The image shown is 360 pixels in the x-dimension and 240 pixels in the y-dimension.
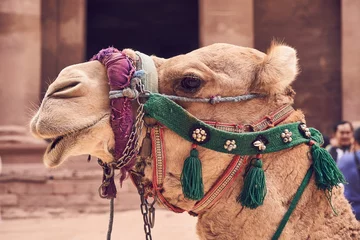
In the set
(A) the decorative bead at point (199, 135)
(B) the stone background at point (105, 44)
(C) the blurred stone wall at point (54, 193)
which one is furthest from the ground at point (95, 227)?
(A) the decorative bead at point (199, 135)

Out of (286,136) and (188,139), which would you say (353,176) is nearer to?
(286,136)

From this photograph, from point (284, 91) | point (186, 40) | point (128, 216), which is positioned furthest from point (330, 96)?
point (284, 91)

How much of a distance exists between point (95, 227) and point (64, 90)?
6861mm

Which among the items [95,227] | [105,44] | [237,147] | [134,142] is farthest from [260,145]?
[105,44]

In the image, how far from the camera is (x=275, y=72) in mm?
2389

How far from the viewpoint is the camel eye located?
2402 millimetres

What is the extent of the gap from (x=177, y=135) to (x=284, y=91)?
480mm

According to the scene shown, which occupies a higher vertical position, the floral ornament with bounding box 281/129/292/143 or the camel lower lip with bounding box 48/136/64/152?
the floral ornament with bounding box 281/129/292/143

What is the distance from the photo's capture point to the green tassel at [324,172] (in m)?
2.35

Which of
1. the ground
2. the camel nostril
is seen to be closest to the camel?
the camel nostril

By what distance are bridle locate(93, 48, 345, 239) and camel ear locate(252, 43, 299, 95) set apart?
7 centimetres

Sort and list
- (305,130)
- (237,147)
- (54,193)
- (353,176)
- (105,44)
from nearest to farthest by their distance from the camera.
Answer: (237,147)
(305,130)
(353,176)
(54,193)
(105,44)

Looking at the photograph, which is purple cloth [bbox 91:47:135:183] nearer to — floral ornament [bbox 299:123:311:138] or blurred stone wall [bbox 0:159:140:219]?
floral ornament [bbox 299:123:311:138]

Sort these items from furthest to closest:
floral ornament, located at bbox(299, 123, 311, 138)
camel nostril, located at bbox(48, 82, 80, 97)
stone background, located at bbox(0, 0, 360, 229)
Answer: stone background, located at bbox(0, 0, 360, 229)
floral ornament, located at bbox(299, 123, 311, 138)
camel nostril, located at bbox(48, 82, 80, 97)
